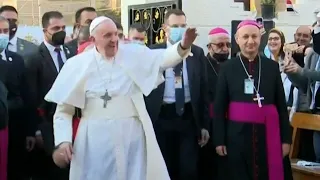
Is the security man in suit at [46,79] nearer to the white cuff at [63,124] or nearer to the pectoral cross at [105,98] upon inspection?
the white cuff at [63,124]

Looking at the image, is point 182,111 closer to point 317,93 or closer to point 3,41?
point 317,93

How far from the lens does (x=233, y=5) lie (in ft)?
38.7

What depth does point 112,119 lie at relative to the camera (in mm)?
5090

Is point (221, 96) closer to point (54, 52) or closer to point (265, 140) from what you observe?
point (265, 140)

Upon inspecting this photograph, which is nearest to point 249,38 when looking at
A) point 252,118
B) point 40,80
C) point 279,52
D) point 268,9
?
point 252,118

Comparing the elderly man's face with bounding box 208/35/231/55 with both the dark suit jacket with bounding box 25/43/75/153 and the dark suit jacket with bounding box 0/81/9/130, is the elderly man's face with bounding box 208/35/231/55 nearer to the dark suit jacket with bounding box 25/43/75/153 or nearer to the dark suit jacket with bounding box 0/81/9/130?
the dark suit jacket with bounding box 25/43/75/153

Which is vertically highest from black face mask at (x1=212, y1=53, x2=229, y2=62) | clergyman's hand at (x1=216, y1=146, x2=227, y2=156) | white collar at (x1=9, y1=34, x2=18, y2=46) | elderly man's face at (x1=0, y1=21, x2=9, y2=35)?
elderly man's face at (x1=0, y1=21, x2=9, y2=35)

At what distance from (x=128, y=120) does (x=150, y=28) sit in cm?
616

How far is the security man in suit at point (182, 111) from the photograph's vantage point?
6.81 m

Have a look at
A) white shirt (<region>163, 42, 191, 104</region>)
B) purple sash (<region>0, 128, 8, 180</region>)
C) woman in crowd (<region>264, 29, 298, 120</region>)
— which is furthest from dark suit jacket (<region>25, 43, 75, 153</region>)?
woman in crowd (<region>264, 29, 298, 120</region>)

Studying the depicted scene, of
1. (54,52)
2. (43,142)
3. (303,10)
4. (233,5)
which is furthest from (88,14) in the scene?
(303,10)

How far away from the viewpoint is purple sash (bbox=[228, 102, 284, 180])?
6145mm

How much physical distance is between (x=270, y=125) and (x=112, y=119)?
177cm

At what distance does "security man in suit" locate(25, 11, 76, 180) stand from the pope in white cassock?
3.84 feet
